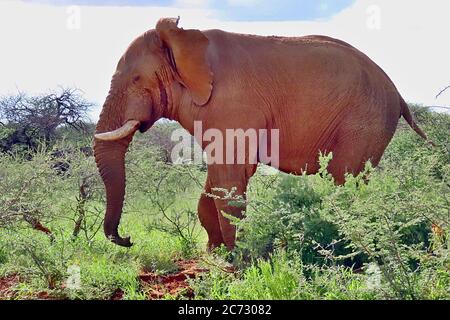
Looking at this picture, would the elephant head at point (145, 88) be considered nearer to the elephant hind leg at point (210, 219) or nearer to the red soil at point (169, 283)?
the elephant hind leg at point (210, 219)

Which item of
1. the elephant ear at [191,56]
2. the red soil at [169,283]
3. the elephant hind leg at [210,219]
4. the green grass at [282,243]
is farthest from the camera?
the elephant hind leg at [210,219]

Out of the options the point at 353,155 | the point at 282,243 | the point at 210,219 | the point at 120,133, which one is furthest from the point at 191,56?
the point at 282,243

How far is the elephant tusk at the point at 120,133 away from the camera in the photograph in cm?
532

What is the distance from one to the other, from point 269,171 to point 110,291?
2.40m

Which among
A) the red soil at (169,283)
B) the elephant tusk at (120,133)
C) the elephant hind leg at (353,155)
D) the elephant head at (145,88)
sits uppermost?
the elephant head at (145,88)

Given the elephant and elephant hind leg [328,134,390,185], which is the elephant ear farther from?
elephant hind leg [328,134,390,185]

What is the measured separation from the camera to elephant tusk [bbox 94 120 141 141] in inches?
209

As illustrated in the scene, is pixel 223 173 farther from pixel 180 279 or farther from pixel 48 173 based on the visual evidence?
pixel 48 173

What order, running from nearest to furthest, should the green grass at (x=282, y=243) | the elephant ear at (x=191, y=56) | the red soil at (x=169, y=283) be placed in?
the green grass at (x=282, y=243)
the red soil at (x=169, y=283)
the elephant ear at (x=191, y=56)

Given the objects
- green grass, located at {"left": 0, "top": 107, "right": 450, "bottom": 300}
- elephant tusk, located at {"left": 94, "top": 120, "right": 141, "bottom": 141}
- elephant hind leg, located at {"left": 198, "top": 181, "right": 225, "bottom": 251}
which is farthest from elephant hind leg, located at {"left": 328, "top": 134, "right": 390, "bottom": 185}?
elephant tusk, located at {"left": 94, "top": 120, "right": 141, "bottom": 141}

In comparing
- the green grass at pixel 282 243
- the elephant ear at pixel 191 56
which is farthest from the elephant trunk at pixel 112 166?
the elephant ear at pixel 191 56
